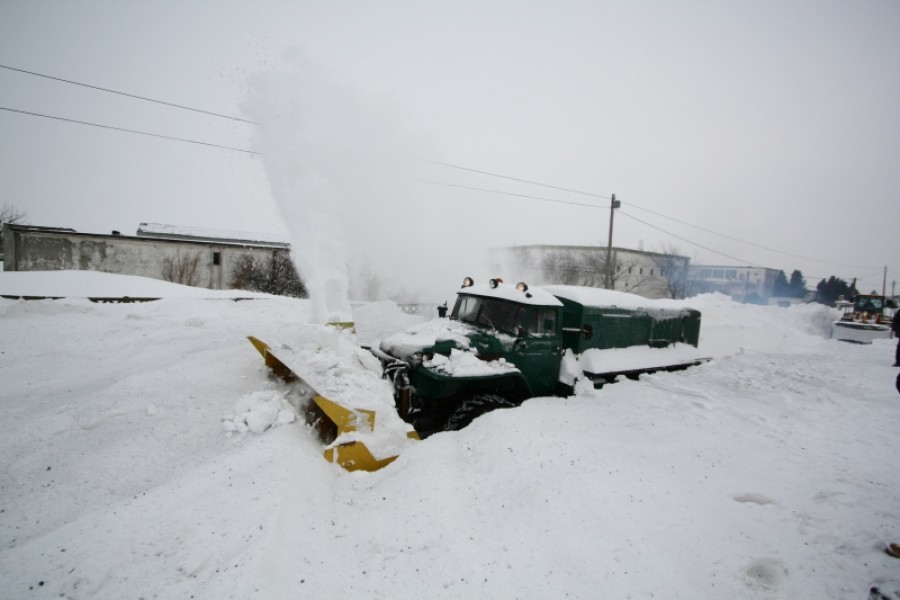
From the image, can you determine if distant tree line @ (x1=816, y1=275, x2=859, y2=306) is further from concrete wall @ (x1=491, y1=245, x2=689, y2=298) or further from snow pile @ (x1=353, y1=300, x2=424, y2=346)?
snow pile @ (x1=353, y1=300, x2=424, y2=346)

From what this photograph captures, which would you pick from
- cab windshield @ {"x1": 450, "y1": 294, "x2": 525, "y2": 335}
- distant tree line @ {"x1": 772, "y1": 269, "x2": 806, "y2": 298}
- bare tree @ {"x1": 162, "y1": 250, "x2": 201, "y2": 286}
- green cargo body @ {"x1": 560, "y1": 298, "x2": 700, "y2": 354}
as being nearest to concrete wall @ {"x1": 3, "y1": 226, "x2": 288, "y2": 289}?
bare tree @ {"x1": 162, "y1": 250, "x2": 201, "y2": 286}

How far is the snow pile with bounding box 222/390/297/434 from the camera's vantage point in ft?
13.1

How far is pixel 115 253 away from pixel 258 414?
87.9 feet

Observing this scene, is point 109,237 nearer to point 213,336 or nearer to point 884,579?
point 213,336

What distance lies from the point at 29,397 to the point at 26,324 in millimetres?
3470

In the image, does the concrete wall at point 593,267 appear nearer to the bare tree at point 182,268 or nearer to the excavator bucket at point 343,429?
the bare tree at point 182,268

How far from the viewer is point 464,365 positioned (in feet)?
16.5

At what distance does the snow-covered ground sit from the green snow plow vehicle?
1.81ft

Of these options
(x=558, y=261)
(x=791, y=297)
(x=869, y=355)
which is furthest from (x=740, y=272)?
(x=869, y=355)

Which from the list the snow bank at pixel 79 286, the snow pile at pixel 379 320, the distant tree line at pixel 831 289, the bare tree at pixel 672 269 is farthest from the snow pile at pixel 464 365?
the distant tree line at pixel 831 289

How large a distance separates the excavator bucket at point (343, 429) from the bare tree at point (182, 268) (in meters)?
25.6

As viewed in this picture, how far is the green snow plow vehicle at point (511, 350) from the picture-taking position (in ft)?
16.5

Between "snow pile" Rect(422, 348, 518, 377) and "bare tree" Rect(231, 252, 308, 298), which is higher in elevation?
"bare tree" Rect(231, 252, 308, 298)

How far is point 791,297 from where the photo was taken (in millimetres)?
59812
